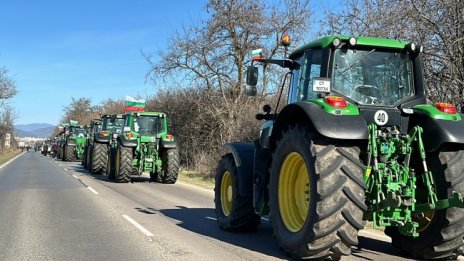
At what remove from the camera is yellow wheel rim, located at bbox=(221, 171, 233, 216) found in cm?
831

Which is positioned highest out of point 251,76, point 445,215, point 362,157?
point 251,76

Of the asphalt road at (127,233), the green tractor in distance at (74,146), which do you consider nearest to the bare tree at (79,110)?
the green tractor in distance at (74,146)

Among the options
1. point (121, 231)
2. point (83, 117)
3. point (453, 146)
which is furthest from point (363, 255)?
point (83, 117)

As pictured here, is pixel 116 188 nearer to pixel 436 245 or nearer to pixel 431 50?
pixel 431 50

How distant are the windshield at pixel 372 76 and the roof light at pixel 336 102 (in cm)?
59

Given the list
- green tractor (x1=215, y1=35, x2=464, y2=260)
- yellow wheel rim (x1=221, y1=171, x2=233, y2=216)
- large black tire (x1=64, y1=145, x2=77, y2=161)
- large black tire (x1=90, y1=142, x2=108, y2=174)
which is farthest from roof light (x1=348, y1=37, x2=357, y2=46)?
large black tire (x1=64, y1=145, x2=77, y2=161)

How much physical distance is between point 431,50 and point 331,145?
27.7 feet

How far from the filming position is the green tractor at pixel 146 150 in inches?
701

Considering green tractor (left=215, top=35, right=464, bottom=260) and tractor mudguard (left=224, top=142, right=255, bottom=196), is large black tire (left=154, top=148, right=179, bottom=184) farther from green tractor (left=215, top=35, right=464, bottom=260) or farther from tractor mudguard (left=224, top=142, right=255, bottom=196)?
green tractor (left=215, top=35, right=464, bottom=260)

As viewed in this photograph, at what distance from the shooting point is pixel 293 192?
6.34 m

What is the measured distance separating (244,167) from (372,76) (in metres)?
2.34

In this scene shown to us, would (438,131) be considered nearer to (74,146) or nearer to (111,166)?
(111,166)

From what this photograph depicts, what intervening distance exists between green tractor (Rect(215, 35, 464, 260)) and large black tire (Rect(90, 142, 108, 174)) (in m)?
17.0

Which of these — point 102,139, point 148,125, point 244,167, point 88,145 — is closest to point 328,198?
point 244,167
